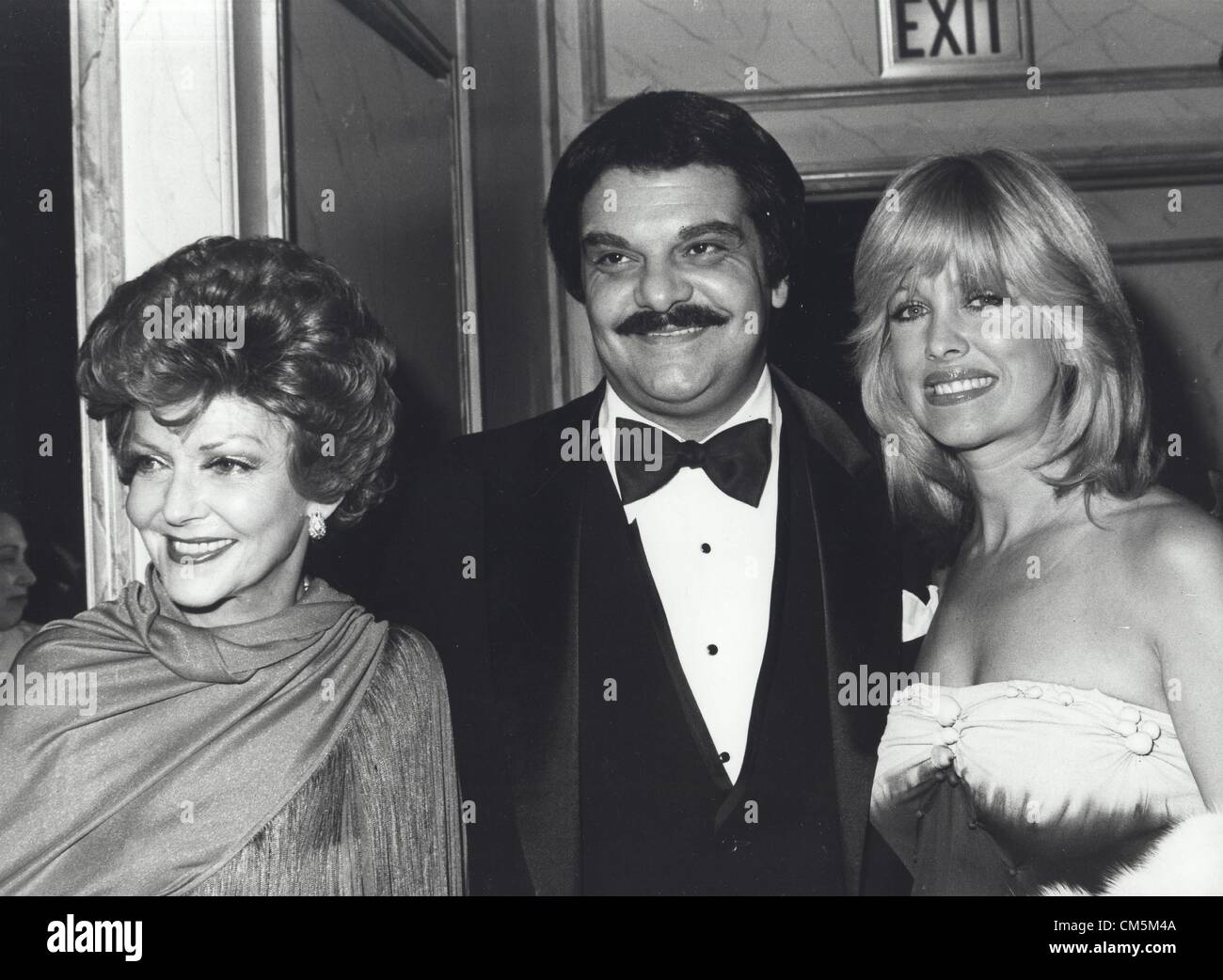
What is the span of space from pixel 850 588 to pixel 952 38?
53.5 inches

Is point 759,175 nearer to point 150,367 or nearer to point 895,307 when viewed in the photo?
point 895,307

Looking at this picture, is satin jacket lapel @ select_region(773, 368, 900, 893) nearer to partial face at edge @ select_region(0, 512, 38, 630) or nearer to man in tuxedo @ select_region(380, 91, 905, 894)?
man in tuxedo @ select_region(380, 91, 905, 894)

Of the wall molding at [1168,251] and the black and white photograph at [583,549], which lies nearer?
the black and white photograph at [583,549]

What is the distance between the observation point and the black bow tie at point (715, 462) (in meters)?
1.68

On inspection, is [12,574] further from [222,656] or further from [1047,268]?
[1047,268]

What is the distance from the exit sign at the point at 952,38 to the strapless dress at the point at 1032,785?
56.9 inches

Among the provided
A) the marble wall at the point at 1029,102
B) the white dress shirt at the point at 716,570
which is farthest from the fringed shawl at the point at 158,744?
the marble wall at the point at 1029,102

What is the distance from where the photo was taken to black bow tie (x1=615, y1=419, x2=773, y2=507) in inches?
66.0

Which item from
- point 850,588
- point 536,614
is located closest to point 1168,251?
point 850,588

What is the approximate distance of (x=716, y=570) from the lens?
1.66 metres

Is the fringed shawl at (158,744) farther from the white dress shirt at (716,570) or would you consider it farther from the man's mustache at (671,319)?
the man's mustache at (671,319)

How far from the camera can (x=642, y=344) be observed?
166 centimetres
